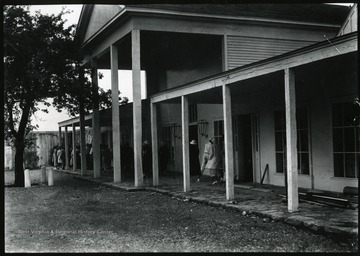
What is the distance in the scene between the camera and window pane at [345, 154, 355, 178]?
9.30m

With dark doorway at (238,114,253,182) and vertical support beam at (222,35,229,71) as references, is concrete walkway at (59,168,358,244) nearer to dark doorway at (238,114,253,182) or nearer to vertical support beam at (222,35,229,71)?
dark doorway at (238,114,253,182)

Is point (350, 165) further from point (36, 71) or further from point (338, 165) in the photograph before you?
point (36, 71)

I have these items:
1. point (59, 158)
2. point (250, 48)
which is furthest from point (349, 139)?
point (59, 158)

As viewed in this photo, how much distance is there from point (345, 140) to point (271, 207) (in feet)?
9.17

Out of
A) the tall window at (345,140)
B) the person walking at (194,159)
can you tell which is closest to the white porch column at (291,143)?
the tall window at (345,140)

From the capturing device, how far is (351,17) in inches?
469

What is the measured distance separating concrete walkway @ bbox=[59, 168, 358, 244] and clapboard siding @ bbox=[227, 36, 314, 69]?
15.0 feet

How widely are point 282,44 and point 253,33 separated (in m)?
1.23

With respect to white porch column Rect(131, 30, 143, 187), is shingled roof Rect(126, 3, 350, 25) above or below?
above

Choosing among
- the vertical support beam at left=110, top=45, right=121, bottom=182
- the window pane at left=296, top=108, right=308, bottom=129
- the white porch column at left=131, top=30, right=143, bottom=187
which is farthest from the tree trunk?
the window pane at left=296, top=108, right=308, bottom=129

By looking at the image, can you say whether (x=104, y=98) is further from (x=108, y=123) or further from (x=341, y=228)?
(x=341, y=228)

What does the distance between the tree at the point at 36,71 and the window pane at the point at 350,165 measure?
942cm

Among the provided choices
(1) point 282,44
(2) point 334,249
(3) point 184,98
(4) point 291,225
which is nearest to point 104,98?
(3) point 184,98

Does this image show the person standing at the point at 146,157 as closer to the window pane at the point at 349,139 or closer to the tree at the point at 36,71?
the tree at the point at 36,71
